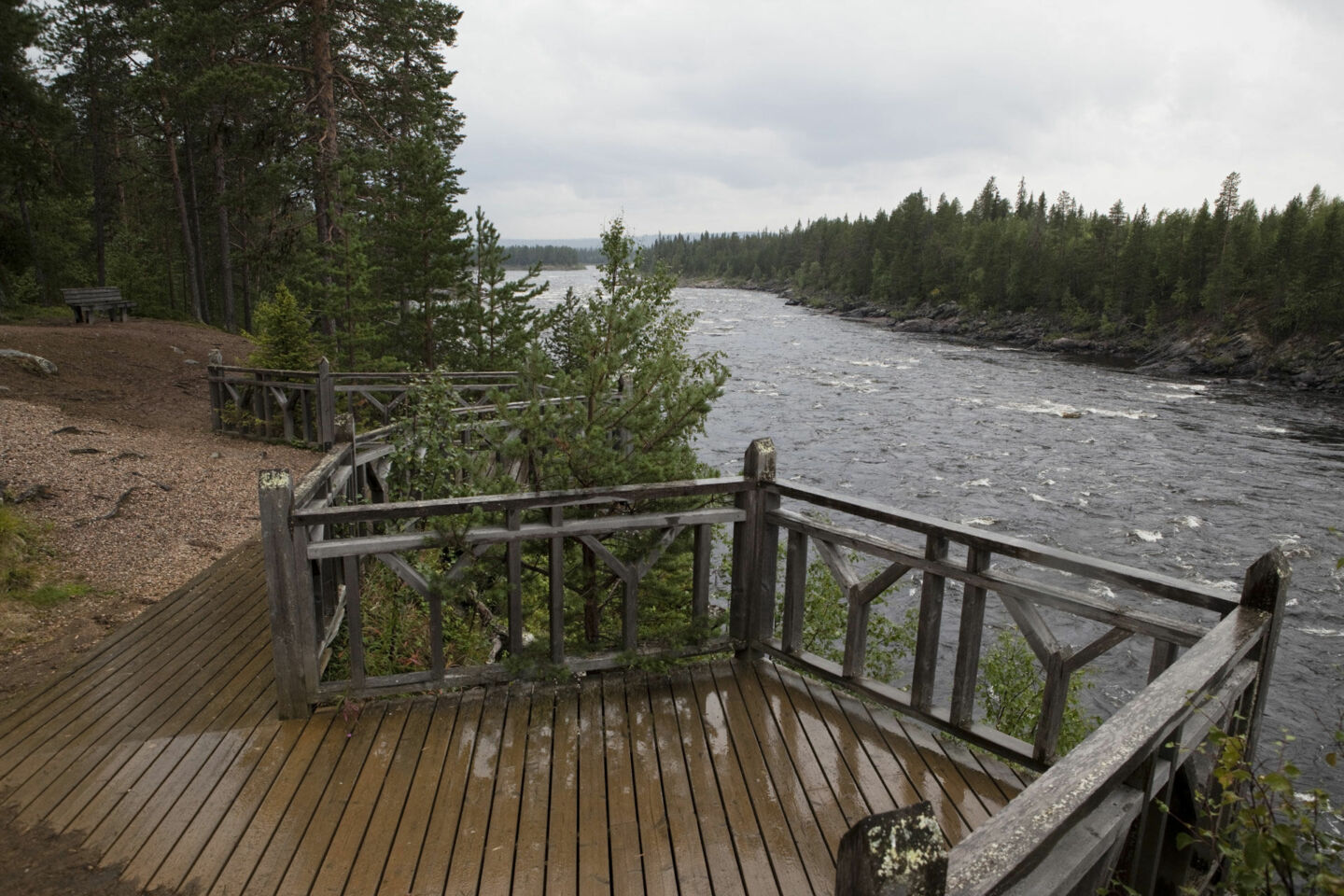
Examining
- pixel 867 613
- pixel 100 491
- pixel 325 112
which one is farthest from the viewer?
pixel 325 112

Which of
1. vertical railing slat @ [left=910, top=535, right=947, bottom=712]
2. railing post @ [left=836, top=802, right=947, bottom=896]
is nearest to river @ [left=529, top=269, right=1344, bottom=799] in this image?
vertical railing slat @ [left=910, top=535, right=947, bottom=712]

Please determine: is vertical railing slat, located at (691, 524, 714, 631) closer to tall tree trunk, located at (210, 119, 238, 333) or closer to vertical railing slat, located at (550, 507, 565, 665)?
vertical railing slat, located at (550, 507, 565, 665)

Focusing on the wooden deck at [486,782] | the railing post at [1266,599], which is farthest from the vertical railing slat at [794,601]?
the railing post at [1266,599]

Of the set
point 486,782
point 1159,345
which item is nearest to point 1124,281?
point 1159,345

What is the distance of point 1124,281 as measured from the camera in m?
60.9

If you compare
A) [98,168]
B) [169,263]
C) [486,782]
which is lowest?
[486,782]

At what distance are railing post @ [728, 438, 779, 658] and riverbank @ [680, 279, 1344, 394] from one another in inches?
1752

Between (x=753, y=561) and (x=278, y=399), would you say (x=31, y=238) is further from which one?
(x=753, y=561)

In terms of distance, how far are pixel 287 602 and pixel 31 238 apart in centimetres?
2975

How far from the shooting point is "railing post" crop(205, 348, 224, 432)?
1431 cm

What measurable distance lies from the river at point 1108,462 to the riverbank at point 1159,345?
332 centimetres

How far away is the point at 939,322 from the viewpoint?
7162 cm

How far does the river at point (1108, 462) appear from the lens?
1383 cm

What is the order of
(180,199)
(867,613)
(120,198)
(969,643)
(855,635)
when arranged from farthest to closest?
(120,198) < (180,199) < (855,635) < (867,613) < (969,643)
